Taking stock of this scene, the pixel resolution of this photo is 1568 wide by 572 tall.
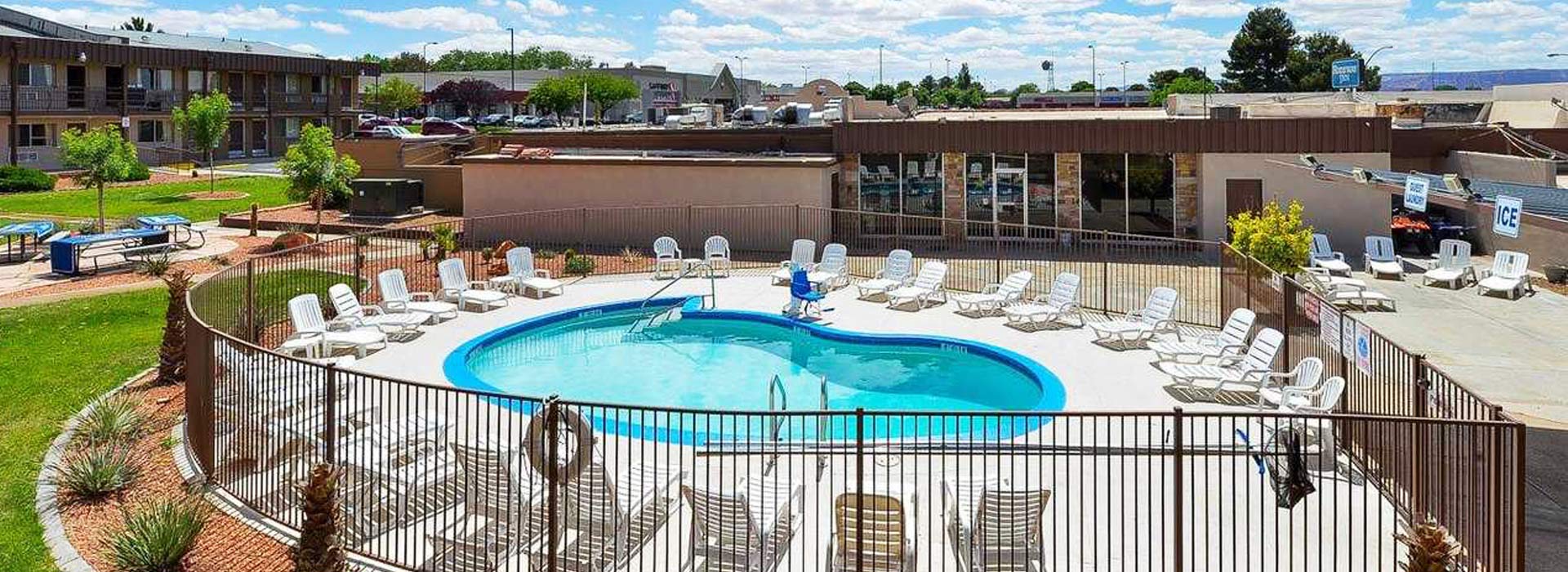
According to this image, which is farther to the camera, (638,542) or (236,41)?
(236,41)

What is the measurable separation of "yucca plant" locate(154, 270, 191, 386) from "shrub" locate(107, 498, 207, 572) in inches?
235

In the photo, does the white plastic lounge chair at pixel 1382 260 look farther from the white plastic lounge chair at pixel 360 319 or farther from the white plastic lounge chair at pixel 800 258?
the white plastic lounge chair at pixel 360 319

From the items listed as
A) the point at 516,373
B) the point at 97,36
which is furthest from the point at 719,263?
the point at 97,36

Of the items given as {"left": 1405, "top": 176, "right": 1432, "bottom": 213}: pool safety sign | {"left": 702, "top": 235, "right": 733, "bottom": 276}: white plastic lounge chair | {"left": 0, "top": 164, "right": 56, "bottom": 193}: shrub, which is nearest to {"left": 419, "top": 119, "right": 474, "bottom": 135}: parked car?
{"left": 0, "top": 164, "right": 56, "bottom": 193}: shrub

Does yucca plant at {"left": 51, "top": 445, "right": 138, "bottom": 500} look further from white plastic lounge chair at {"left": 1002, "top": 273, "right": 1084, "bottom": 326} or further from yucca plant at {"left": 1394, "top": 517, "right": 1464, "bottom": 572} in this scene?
white plastic lounge chair at {"left": 1002, "top": 273, "right": 1084, "bottom": 326}

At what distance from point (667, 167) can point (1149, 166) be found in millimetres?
12346

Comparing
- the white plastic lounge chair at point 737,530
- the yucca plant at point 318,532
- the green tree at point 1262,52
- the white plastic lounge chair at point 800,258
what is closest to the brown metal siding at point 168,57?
the white plastic lounge chair at point 800,258

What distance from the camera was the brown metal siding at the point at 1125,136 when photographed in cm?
2598

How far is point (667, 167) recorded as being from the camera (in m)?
28.3

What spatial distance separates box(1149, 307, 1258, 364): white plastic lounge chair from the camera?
14.6 meters

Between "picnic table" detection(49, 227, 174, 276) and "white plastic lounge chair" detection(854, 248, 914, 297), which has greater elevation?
"picnic table" detection(49, 227, 174, 276)

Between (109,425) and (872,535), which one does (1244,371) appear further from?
(109,425)

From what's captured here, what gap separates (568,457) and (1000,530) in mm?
3383

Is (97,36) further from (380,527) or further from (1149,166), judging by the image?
(380,527)
